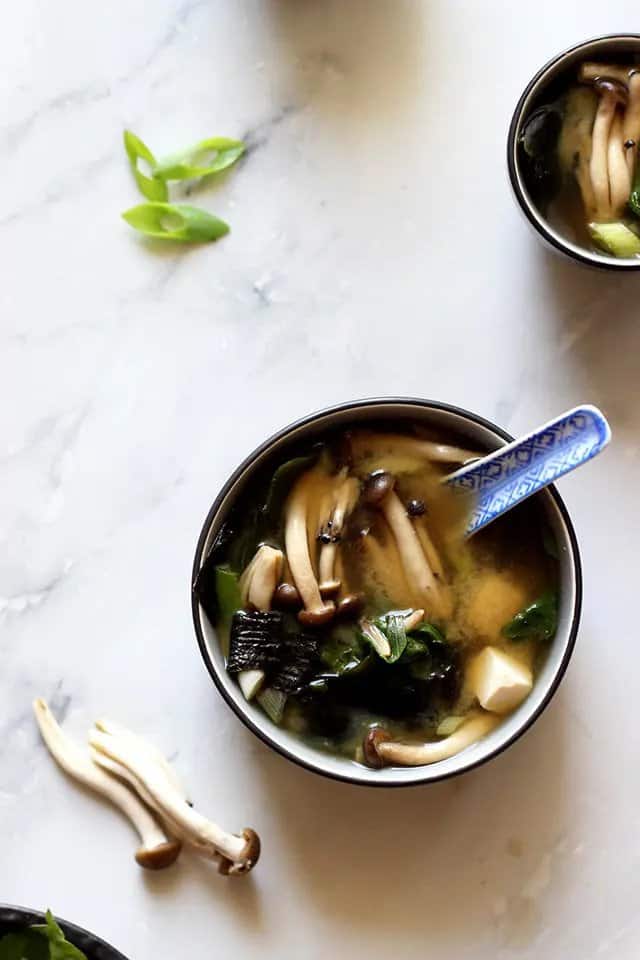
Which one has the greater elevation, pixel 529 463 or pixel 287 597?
pixel 529 463

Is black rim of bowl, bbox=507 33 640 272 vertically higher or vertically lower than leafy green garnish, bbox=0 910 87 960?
higher

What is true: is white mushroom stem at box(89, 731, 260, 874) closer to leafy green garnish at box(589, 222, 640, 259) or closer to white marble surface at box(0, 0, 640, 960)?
white marble surface at box(0, 0, 640, 960)

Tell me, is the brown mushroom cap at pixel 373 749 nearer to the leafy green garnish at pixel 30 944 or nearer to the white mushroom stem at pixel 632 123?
the leafy green garnish at pixel 30 944

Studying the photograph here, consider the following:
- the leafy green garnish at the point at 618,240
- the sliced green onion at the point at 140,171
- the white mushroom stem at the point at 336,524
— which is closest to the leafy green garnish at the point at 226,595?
the white mushroom stem at the point at 336,524

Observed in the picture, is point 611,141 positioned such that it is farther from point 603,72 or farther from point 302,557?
point 302,557

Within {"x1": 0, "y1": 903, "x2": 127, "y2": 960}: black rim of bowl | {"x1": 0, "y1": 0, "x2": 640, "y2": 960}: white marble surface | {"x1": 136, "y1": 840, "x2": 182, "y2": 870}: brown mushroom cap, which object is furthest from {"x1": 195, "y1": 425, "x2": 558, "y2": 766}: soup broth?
{"x1": 0, "y1": 903, "x2": 127, "y2": 960}: black rim of bowl

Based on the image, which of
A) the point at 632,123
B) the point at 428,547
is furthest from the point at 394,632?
the point at 632,123

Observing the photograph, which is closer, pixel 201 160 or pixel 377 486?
pixel 377 486

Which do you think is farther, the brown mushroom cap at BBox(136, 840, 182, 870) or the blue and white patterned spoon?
the brown mushroom cap at BBox(136, 840, 182, 870)

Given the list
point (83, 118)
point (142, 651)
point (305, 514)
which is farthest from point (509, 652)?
point (83, 118)
